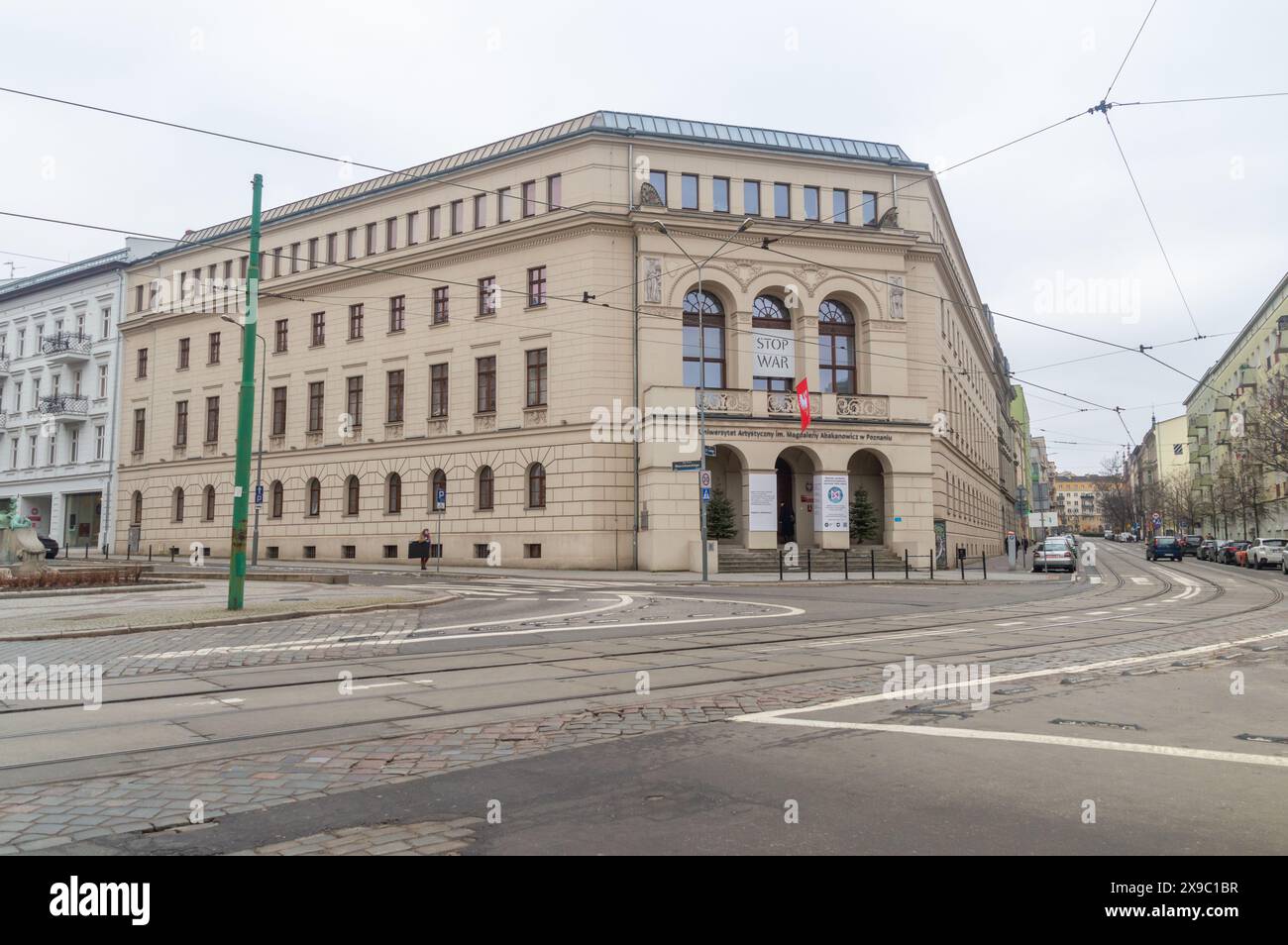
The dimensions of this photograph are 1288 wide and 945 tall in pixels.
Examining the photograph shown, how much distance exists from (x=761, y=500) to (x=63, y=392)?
44.8 meters

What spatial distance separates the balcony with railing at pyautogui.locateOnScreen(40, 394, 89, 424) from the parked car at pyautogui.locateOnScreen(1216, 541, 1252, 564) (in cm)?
6461

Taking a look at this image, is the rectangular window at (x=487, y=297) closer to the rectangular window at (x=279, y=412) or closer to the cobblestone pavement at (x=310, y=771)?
the rectangular window at (x=279, y=412)

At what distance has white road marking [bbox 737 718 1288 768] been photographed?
5.84 m

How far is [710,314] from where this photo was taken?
37.5 metres

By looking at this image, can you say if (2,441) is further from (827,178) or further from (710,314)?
(827,178)

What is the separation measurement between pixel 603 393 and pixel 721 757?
30.4 meters

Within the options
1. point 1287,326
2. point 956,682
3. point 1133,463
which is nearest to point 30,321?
point 956,682

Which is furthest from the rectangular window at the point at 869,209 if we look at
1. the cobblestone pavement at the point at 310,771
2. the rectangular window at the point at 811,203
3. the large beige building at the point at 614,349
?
the cobblestone pavement at the point at 310,771

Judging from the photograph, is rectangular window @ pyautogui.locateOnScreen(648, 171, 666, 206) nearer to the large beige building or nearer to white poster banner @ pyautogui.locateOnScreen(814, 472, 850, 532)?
the large beige building

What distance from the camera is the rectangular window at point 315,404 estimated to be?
145 feet

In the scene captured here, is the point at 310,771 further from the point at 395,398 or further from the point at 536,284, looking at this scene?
the point at 395,398

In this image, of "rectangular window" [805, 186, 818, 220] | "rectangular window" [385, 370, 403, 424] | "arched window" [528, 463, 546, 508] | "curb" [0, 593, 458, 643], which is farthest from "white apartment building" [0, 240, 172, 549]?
"curb" [0, 593, 458, 643]

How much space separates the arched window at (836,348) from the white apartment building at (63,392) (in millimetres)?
38054

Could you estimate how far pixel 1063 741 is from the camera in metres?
6.29
